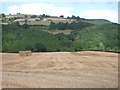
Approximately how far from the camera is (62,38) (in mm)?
17156

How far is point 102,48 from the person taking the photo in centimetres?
1719

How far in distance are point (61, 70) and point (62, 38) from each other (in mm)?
500

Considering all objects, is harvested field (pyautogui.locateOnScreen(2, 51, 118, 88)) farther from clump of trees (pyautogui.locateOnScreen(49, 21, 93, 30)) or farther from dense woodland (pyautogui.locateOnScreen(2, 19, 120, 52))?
clump of trees (pyautogui.locateOnScreen(49, 21, 93, 30))

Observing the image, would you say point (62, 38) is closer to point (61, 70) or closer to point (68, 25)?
point (68, 25)

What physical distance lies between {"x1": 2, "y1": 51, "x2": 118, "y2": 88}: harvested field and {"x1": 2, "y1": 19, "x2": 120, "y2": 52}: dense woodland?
10 centimetres

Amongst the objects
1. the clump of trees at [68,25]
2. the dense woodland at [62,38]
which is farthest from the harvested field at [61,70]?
the clump of trees at [68,25]

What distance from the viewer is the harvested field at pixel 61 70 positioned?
16.9 metres

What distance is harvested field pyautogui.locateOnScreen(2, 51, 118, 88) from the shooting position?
1692 centimetres

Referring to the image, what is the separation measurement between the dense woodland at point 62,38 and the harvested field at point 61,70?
10 centimetres

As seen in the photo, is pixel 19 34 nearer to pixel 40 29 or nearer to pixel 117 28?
pixel 40 29

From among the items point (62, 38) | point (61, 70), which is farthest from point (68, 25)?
point (61, 70)

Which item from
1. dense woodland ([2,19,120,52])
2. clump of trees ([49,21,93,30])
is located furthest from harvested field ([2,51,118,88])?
clump of trees ([49,21,93,30])

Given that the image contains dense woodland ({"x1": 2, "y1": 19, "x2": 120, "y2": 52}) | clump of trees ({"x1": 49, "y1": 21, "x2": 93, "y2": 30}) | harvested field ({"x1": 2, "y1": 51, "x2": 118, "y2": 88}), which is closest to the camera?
harvested field ({"x1": 2, "y1": 51, "x2": 118, "y2": 88})

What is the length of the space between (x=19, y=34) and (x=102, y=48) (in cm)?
129
